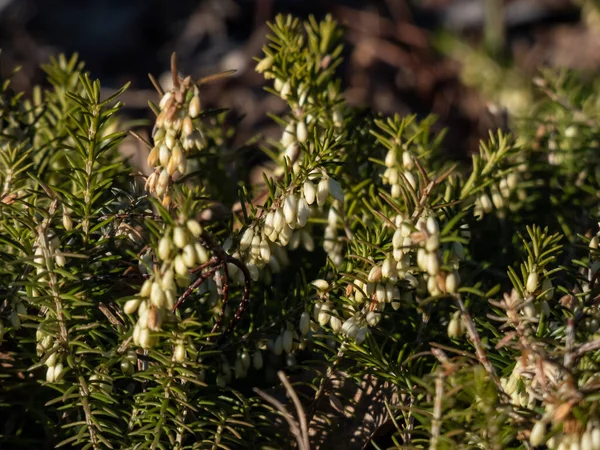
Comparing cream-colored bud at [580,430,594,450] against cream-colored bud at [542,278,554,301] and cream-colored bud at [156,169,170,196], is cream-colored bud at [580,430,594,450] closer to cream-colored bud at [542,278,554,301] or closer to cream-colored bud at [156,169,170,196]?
cream-colored bud at [542,278,554,301]

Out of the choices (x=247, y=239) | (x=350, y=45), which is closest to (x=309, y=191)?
(x=247, y=239)

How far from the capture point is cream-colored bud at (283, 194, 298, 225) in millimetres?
1973

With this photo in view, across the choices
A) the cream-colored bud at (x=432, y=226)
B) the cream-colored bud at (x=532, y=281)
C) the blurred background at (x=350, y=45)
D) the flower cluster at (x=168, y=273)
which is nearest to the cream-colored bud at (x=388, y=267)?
the cream-colored bud at (x=432, y=226)

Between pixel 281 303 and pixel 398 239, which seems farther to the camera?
pixel 281 303

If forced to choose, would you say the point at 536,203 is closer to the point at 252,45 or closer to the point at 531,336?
the point at 531,336

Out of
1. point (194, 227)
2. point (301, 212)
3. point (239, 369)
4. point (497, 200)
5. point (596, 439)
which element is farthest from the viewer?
point (497, 200)

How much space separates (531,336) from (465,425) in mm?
265

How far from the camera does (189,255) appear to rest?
1682mm

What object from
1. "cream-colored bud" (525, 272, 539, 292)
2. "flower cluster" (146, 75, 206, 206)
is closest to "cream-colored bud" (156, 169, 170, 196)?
Result: "flower cluster" (146, 75, 206, 206)

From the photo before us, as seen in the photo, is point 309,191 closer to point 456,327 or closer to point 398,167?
point 398,167

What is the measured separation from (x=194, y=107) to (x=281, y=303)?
0.70 m

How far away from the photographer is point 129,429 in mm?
2070

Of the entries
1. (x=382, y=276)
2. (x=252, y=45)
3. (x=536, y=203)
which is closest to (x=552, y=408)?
(x=382, y=276)

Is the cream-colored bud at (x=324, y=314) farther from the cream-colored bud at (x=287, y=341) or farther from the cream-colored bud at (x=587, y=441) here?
the cream-colored bud at (x=587, y=441)
